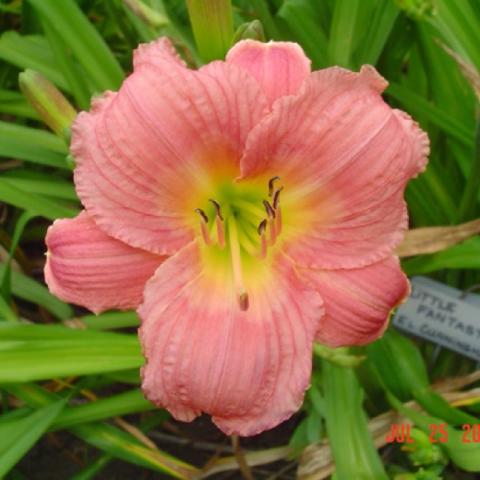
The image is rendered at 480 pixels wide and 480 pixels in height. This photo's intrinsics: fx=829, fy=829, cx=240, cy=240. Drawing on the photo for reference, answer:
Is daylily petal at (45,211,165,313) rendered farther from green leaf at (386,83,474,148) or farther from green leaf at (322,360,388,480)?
green leaf at (386,83,474,148)

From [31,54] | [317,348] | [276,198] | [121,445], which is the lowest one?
[121,445]

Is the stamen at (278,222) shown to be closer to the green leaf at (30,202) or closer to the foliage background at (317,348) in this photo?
the foliage background at (317,348)

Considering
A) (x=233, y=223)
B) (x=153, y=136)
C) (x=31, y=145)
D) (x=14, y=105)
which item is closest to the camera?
(x=153, y=136)

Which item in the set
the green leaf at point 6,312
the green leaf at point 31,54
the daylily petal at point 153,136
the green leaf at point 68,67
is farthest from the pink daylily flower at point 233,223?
the green leaf at point 31,54

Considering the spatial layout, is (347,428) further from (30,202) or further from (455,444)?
(30,202)

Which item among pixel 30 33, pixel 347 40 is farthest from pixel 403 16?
pixel 30 33
